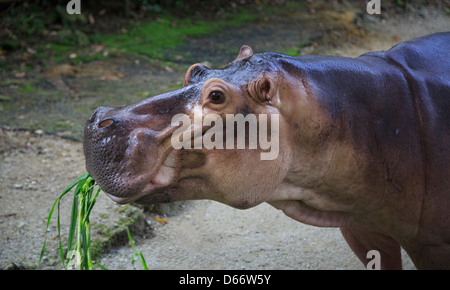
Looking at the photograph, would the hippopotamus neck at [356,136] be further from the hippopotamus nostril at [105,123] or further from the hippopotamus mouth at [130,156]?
the hippopotamus nostril at [105,123]

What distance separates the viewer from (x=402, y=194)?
Answer: 102 inches

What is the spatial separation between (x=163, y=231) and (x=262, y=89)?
2.27m

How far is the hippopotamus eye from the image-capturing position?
7.48 ft

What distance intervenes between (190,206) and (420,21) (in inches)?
260

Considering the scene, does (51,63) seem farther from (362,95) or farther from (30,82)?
(362,95)

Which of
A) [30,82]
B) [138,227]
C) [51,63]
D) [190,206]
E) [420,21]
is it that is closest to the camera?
[138,227]

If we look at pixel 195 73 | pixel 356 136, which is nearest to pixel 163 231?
pixel 195 73

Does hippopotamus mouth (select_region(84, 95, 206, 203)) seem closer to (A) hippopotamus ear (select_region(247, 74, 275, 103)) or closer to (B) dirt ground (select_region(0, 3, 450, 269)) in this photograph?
(A) hippopotamus ear (select_region(247, 74, 275, 103))

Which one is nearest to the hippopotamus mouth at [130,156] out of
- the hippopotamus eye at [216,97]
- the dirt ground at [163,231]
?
the hippopotamus eye at [216,97]

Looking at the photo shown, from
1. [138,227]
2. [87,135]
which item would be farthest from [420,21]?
[87,135]

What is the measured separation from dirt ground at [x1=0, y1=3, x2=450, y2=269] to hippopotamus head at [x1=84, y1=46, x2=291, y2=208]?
1.48 meters

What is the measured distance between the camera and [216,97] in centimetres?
229

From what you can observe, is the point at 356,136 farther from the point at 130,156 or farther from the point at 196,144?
the point at 130,156

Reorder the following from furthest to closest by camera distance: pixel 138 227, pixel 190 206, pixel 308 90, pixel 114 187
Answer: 1. pixel 190 206
2. pixel 138 227
3. pixel 308 90
4. pixel 114 187
